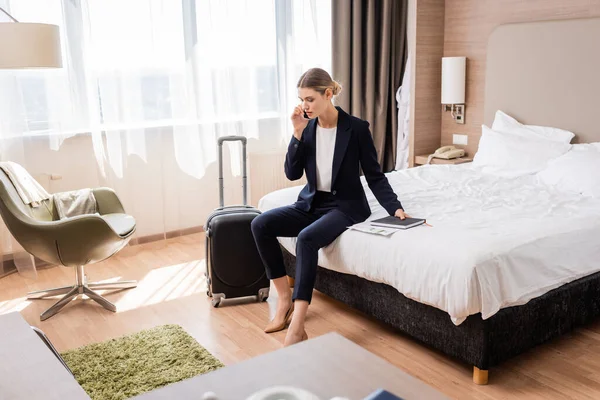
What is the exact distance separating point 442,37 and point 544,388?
11.1 ft

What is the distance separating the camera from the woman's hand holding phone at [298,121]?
10.6 ft

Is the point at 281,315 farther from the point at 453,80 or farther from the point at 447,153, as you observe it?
the point at 453,80

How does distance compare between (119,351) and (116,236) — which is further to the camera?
(116,236)

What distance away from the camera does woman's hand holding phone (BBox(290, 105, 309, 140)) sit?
10.6 ft

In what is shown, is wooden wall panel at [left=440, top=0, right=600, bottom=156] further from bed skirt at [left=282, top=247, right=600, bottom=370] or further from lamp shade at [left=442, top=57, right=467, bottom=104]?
bed skirt at [left=282, top=247, right=600, bottom=370]

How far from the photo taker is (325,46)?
5309mm

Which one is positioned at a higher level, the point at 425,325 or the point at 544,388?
the point at 425,325

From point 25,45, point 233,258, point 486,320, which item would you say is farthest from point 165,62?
point 486,320

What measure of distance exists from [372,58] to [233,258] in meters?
2.66

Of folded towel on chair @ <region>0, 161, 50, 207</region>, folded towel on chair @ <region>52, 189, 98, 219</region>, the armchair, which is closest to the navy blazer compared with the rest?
the armchair

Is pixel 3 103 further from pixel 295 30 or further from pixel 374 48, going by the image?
pixel 374 48

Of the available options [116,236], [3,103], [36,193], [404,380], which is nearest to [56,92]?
[3,103]

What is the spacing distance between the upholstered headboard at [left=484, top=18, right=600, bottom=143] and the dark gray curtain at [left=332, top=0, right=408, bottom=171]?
101 cm

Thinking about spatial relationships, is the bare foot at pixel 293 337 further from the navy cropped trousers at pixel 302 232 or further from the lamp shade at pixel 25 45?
the lamp shade at pixel 25 45
